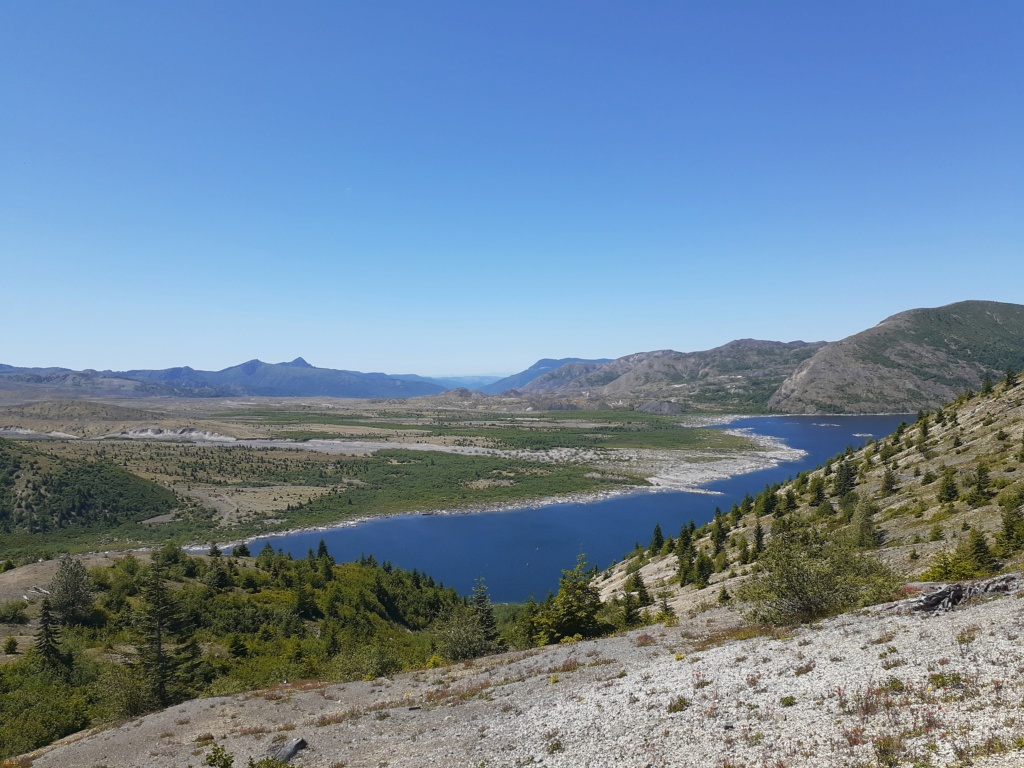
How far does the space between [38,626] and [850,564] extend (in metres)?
49.0

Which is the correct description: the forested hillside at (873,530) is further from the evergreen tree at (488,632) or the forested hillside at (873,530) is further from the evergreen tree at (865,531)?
the evergreen tree at (488,632)

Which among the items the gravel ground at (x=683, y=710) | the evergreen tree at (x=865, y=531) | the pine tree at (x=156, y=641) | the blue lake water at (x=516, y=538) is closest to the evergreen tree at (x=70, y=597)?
the pine tree at (x=156, y=641)

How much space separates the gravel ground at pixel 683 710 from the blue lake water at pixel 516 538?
51.5 m

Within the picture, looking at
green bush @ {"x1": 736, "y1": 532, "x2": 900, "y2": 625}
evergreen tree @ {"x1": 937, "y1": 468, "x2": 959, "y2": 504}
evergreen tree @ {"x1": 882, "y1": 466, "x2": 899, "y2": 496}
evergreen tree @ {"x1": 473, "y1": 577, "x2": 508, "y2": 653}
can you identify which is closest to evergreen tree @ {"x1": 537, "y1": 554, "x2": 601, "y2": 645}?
evergreen tree @ {"x1": 473, "y1": 577, "x2": 508, "y2": 653}

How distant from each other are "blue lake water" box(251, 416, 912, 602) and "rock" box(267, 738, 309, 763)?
184 ft

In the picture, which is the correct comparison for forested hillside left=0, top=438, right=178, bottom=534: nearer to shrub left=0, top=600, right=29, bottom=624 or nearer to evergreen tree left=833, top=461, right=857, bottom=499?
shrub left=0, top=600, right=29, bottom=624

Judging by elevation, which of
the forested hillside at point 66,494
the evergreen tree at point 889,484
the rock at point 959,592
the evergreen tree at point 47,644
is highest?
the rock at point 959,592

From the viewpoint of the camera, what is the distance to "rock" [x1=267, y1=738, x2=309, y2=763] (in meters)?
17.5

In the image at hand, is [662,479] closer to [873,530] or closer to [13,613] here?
[873,530]

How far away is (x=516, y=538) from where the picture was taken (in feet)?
317

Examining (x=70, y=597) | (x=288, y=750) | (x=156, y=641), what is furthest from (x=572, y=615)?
(x=70, y=597)

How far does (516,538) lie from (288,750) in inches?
3196

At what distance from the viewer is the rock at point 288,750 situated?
17.5m

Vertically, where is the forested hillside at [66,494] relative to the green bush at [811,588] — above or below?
below
